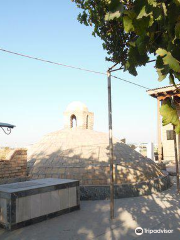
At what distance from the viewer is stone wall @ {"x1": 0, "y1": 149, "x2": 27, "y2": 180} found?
10.2 m

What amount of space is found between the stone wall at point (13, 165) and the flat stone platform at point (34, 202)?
6.51ft

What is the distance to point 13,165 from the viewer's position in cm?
1066

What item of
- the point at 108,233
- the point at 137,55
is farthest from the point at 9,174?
the point at 137,55

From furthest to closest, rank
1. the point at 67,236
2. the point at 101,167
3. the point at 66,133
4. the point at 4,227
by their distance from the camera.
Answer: the point at 66,133
the point at 101,167
the point at 4,227
the point at 67,236

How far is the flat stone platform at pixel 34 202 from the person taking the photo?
7.25m

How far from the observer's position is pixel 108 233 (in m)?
6.72

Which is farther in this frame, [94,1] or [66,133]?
[66,133]

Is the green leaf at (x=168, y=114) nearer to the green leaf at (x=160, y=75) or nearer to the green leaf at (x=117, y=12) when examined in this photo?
the green leaf at (x=160, y=75)

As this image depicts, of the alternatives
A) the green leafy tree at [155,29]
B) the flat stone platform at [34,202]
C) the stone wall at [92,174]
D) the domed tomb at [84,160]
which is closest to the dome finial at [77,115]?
the domed tomb at [84,160]

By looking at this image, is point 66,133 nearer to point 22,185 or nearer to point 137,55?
point 22,185

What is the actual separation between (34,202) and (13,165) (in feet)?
10.8

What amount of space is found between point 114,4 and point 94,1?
3831 millimetres

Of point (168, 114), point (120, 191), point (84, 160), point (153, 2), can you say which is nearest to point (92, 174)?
point (84, 160)

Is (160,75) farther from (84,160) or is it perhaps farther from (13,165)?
(84,160)
